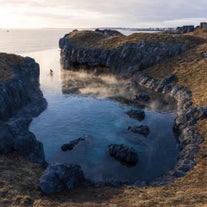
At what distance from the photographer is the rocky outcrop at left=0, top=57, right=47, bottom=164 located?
147 ft

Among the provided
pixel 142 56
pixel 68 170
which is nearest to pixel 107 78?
pixel 142 56

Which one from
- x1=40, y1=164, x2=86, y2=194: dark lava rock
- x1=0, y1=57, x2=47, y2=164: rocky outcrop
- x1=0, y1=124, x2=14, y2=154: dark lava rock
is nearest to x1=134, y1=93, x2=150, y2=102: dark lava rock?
x1=0, y1=57, x2=47, y2=164: rocky outcrop

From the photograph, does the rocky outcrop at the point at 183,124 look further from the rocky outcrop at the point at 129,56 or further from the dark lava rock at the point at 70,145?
the dark lava rock at the point at 70,145

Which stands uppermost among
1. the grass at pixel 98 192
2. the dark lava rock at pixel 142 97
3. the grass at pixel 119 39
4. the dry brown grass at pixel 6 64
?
the grass at pixel 119 39

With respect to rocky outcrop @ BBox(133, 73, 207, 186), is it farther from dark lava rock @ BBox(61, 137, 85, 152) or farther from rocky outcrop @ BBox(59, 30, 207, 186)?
dark lava rock @ BBox(61, 137, 85, 152)

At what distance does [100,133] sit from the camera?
59.0m

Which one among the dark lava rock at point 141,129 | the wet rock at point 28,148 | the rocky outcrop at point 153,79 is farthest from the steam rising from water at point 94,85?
the wet rock at point 28,148

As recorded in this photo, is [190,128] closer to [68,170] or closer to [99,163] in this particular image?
[99,163]

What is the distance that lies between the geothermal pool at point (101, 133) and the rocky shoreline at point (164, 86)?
9.84 feet

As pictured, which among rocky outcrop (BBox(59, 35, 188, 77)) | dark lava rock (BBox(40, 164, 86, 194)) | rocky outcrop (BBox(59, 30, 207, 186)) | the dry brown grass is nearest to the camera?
dark lava rock (BBox(40, 164, 86, 194))

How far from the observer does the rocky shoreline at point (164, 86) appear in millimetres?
42225

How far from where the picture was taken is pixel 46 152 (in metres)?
51.3

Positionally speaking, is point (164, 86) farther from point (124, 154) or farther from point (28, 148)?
point (28, 148)

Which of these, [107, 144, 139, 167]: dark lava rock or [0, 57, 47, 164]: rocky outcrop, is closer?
[0, 57, 47, 164]: rocky outcrop
